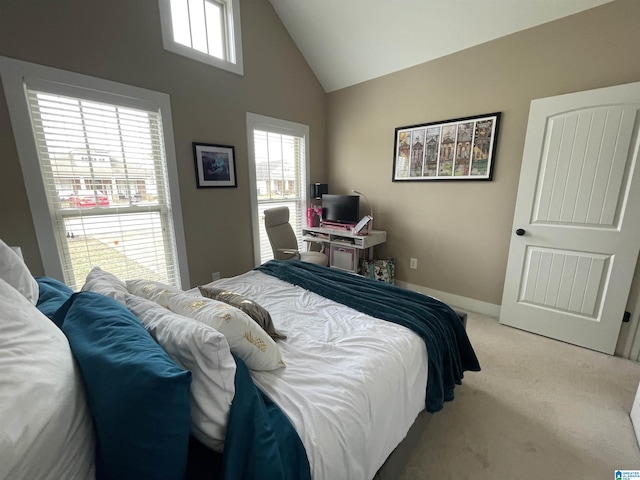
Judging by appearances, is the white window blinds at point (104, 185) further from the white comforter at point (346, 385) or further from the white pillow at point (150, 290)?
the white comforter at point (346, 385)

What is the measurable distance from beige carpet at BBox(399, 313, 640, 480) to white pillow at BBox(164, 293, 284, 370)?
0.97m

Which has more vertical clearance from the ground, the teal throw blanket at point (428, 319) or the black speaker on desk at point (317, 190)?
the black speaker on desk at point (317, 190)

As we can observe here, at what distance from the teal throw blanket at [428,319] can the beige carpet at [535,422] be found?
0.28m

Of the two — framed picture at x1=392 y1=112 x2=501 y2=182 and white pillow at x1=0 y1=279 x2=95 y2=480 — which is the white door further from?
white pillow at x1=0 y1=279 x2=95 y2=480

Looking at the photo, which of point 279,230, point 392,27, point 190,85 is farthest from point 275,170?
point 392,27

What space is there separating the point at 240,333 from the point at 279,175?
2.78 m

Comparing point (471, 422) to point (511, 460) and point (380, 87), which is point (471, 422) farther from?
point (380, 87)

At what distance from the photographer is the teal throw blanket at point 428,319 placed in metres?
1.35

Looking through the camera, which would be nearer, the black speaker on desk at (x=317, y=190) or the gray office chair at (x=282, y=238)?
the gray office chair at (x=282, y=238)

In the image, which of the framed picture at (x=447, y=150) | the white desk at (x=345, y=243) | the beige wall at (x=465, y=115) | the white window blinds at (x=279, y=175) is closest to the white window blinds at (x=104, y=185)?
the white window blinds at (x=279, y=175)

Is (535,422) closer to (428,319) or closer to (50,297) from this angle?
(428,319)

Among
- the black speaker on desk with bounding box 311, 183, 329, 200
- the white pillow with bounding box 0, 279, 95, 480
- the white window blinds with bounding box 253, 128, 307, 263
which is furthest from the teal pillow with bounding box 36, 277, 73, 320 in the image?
the black speaker on desk with bounding box 311, 183, 329, 200

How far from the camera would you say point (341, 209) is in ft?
11.2

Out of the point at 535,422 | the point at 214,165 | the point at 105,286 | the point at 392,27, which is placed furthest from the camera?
the point at 214,165
